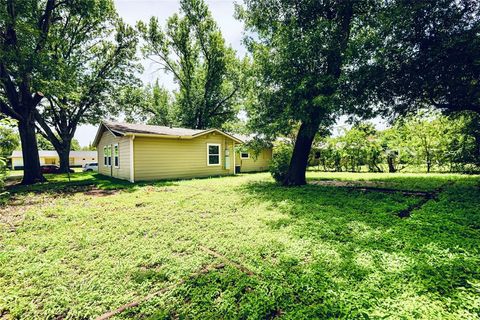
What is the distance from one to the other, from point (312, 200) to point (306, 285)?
4.55 metres

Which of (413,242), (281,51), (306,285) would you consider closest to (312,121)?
(281,51)

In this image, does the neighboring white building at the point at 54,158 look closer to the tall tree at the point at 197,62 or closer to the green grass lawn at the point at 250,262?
the tall tree at the point at 197,62

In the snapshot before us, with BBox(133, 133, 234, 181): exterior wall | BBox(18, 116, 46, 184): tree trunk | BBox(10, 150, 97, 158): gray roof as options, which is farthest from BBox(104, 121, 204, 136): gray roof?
BBox(10, 150, 97, 158): gray roof

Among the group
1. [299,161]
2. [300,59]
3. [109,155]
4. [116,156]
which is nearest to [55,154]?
[109,155]

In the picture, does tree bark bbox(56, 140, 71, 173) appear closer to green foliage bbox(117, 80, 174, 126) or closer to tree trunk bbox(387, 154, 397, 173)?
green foliage bbox(117, 80, 174, 126)

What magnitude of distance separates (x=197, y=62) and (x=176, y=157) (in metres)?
15.5

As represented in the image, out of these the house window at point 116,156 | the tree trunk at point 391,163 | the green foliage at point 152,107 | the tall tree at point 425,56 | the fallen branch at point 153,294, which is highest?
the green foliage at point 152,107

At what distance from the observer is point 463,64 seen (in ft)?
20.3

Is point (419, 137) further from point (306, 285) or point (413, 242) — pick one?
point (306, 285)

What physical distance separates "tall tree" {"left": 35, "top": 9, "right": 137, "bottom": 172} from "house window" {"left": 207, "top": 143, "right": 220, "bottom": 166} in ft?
36.5

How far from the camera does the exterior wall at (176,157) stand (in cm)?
1255

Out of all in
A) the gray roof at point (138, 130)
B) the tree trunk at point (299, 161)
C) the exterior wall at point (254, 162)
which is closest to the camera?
the tree trunk at point (299, 161)

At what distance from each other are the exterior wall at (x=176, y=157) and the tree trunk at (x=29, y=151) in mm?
5678

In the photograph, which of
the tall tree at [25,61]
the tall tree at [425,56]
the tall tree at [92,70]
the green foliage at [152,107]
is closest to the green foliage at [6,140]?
the tall tree at [25,61]
